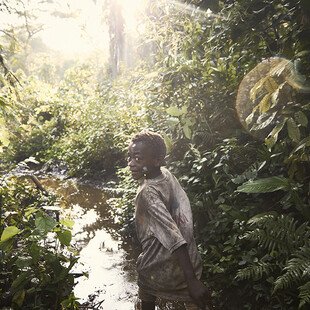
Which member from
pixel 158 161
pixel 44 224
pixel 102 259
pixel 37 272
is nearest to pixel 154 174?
pixel 158 161

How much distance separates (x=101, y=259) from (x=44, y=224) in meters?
2.48

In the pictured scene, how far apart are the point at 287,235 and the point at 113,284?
2.44 metres

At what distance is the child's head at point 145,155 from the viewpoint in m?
2.38

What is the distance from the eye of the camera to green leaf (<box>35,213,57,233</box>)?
295cm

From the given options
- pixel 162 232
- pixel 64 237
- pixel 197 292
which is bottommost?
pixel 197 292

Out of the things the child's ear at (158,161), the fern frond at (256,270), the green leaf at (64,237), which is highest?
the green leaf at (64,237)

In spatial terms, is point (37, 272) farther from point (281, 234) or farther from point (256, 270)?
point (281, 234)

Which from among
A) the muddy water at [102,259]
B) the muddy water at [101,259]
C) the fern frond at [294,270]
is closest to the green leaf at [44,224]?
the muddy water at [102,259]

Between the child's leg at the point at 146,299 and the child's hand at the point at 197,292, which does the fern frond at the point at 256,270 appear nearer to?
the child's leg at the point at 146,299

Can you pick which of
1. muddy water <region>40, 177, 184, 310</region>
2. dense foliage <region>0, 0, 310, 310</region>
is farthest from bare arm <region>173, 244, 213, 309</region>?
muddy water <region>40, 177, 184, 310</region>

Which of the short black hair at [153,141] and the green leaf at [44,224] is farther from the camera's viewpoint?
the green leaf at [44,224]

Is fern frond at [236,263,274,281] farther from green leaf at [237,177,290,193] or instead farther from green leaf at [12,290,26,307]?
green leaf at [12,290,26,307]

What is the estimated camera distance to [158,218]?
222 cm

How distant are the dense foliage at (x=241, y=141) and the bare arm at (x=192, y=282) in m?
0.84
